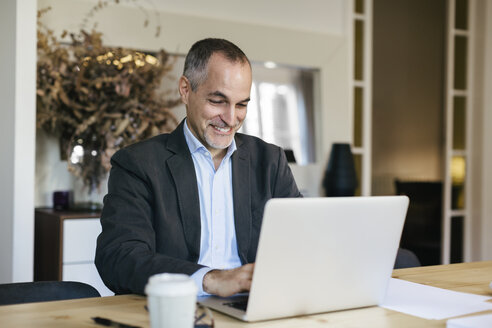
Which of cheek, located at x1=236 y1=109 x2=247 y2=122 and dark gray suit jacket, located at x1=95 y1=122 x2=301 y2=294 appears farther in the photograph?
cheek, located at x1=236 y1=109 x2=247 y2=122

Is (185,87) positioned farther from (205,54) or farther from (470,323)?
(470,323)

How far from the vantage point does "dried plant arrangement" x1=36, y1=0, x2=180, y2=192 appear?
130 inches

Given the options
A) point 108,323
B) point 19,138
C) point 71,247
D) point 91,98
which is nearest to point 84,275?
point 71,247

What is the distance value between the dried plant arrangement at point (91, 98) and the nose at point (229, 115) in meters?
1.56

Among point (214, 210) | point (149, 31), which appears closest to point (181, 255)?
point (214, 210)

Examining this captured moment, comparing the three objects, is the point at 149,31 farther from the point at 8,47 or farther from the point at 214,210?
the point at 214,210

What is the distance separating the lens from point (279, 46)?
434 centimetres

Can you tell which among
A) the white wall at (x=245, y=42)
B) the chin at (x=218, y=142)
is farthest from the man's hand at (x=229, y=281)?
the white wall at (x=245, y=42)

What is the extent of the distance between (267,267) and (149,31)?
2923mm

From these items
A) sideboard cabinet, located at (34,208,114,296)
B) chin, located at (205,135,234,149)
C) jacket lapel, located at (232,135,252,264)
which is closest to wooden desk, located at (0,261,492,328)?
jacket lapel, located at (232,135,252,264)

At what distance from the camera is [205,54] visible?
1.89 meters

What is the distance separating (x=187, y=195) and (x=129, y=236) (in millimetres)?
303

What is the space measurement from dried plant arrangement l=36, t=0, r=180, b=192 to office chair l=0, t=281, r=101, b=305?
1.76 m

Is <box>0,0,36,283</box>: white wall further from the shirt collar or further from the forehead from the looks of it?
the forehead
